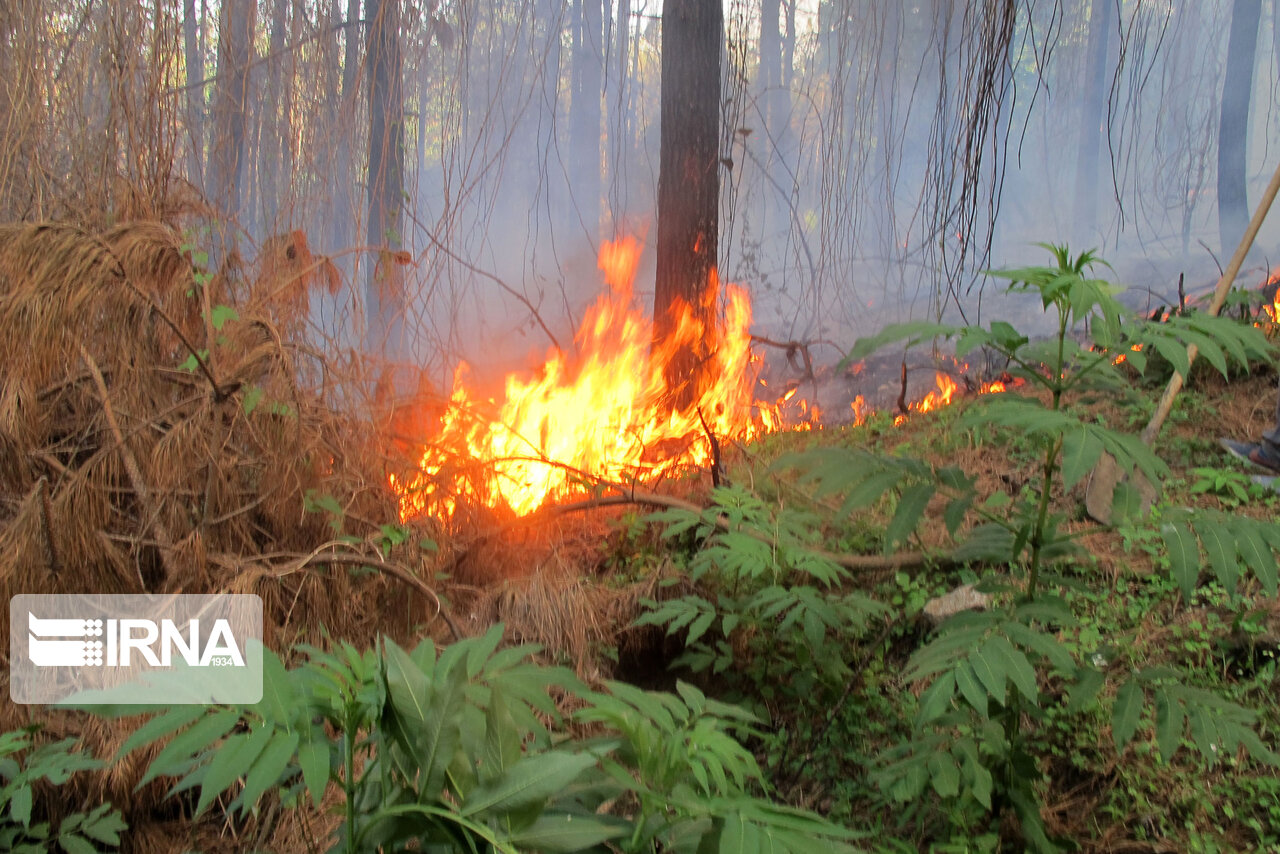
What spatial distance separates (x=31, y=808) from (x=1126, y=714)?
2414 millimetres

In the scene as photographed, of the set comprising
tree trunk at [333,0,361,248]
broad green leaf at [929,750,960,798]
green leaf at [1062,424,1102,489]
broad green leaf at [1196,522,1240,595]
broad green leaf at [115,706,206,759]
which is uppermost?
tree trunk at [333,0,361,248]

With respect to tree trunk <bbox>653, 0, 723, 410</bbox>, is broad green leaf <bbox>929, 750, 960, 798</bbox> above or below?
below

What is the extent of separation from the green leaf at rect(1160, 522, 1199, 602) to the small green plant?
2121 millimetres

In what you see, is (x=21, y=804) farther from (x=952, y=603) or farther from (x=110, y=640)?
(x=952, y=603)

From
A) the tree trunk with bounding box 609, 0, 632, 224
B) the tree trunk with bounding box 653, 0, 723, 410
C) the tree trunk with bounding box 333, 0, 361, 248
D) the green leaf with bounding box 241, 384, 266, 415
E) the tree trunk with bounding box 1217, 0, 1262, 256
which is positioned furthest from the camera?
the tree trunk with bounding box 1217, 0, 1262, 256

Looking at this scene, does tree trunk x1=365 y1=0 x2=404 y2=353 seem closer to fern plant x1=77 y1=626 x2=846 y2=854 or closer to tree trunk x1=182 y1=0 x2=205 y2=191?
tree trunk x1=182 y1=0 x2=205 y2=191

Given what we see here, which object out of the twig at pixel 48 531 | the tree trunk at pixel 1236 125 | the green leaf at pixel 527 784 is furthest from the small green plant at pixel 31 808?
the tree trunk at pixel 1236 125

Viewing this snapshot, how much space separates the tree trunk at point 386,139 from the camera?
3712 millimetres

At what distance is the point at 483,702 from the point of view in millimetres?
1158

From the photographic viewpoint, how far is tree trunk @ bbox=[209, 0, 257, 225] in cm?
351

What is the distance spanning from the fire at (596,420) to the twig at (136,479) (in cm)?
82

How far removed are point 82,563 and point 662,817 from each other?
2.26 meters

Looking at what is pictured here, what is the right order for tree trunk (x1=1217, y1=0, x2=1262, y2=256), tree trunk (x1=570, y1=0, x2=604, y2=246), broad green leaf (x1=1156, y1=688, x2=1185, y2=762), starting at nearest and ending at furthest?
broad green leaf (x1=1156, y1=688, x2=1185, y2=762)
tree trunk (x1=1217, y1=0, x2=1262, y2=256)
tree trunk (x1=570, y1=0, x2=604, y2=246)

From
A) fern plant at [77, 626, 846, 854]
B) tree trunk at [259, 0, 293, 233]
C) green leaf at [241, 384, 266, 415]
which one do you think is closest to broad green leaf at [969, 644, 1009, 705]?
fern plant at [77, 626, 846, 854]
